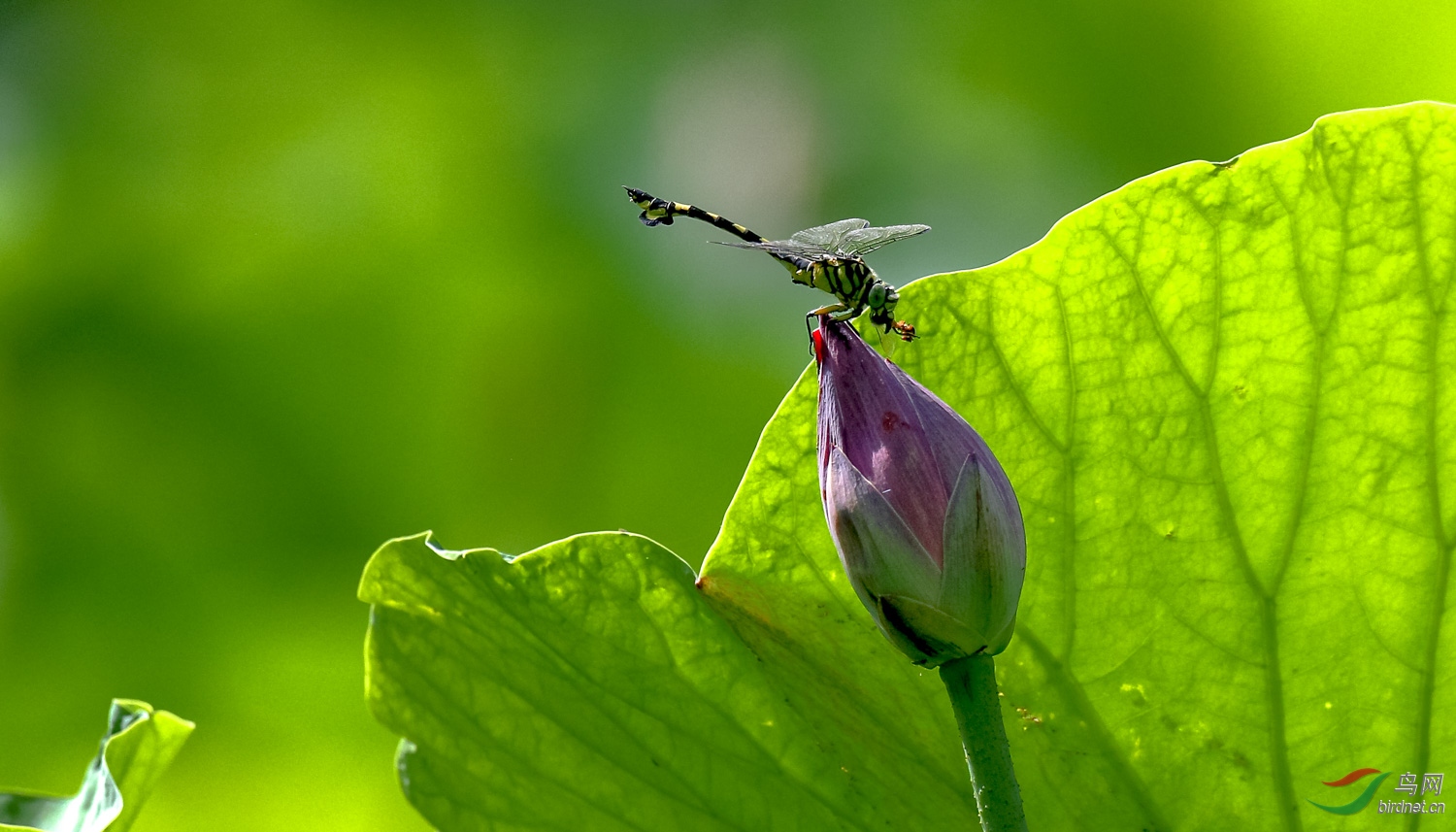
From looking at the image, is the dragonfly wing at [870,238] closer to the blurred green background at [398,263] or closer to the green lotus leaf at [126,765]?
the green lotus leaf at [126,765]

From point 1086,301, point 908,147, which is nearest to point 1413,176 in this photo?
point 1086,301

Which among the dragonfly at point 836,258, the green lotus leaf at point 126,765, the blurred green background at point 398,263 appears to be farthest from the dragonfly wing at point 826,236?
the blurred green background at point 398,263

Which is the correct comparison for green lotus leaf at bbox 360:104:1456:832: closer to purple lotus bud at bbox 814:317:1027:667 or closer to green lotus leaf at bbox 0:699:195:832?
purple lotus bud at bbox 814:317:1027:667

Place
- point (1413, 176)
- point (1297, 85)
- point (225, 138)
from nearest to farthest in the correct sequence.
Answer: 1. point (1413, 176)
2. point (1297, 85)
3. point (225, 138)

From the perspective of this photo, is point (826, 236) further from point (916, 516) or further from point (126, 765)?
point (126, 765)

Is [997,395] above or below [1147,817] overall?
above

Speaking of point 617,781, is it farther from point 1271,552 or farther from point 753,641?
point 1271,552
